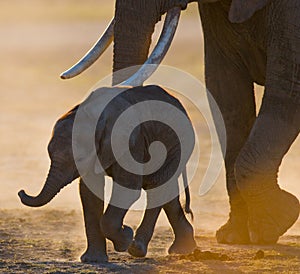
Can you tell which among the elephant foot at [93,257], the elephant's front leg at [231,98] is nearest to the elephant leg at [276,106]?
the elephant's front leg at [231,98]

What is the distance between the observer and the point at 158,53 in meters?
10.1

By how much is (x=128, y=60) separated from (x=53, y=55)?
18.6 meters

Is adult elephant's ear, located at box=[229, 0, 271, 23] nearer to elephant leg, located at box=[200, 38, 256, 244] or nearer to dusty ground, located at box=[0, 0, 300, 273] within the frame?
elephant leg, located at box=[200, 38, 256, 244]

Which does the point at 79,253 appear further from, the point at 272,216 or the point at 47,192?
the point at 272,216

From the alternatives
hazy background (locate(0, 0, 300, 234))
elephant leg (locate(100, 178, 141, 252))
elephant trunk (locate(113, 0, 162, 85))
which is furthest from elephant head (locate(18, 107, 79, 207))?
hazy background (locate(0, 0, 300, 234))

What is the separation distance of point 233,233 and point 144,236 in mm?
1357

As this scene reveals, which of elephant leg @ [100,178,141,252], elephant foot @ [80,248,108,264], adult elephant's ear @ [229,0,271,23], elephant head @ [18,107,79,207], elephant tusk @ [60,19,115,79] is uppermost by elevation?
adult elephant's ear @ [229,0,271,23]

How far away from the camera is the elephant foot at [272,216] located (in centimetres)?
1094

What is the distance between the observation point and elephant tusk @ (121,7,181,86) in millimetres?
9883

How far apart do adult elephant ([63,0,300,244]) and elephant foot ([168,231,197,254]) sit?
0.53 meters

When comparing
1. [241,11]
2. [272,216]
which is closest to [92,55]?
[241,11]

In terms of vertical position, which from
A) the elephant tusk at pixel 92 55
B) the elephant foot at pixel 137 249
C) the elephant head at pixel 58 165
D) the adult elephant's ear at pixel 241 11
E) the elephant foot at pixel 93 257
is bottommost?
the elephant foot at pixel 93 257

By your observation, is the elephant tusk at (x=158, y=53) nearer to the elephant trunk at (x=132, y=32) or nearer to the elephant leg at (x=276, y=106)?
the elephant trunk at (x=132, y=32)

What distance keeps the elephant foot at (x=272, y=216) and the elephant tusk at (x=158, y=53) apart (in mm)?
1376
